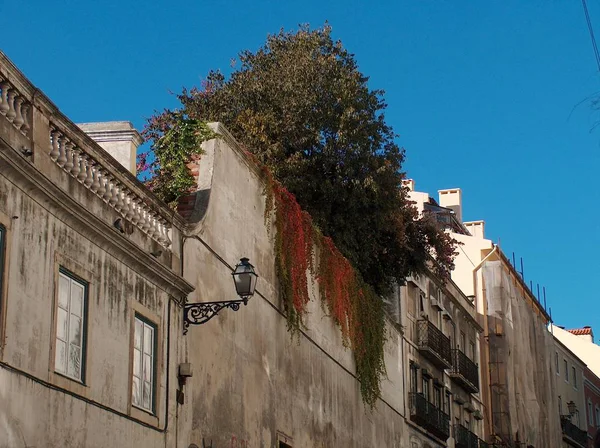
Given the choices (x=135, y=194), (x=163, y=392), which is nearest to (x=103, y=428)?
(x=163, y=392)

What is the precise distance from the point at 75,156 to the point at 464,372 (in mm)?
28112

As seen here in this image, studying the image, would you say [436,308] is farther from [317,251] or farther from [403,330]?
[317,251]

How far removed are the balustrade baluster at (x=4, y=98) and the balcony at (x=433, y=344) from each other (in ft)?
79.3

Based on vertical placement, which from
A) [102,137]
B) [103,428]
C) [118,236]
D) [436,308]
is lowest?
[103,428]

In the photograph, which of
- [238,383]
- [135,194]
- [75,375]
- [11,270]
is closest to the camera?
[11,270]

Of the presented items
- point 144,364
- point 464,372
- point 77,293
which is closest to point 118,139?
point 144,364

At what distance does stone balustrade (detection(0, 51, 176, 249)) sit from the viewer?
44.9 ft

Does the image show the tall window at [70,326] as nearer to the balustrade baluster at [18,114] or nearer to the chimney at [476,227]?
the balustrade baluster at [18,114]

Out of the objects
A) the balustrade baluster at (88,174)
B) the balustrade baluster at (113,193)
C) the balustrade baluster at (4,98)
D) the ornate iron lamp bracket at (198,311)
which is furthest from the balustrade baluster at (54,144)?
the ornate iron lamp bracket at (198,311)

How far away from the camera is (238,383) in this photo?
20172 mm

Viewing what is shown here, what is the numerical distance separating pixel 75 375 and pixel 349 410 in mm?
13616

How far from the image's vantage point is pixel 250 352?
21047 millimetres

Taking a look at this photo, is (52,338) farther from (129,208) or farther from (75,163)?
(129,208)

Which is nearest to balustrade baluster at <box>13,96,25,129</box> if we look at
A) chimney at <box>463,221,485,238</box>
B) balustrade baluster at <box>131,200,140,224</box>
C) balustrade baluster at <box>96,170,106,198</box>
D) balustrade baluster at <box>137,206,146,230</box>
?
balustrade baluster at <box>96,170,106,198</box>
